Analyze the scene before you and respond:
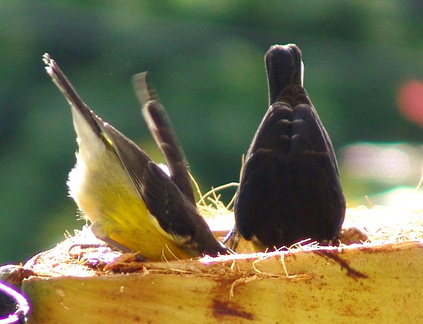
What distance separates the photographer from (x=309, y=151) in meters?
2.74

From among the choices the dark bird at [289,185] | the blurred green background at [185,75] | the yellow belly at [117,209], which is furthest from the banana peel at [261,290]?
the blurred green background at [185,75]

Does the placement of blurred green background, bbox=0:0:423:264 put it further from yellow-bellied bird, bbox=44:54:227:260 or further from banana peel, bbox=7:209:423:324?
banana peel, bbox=7:209:423:324

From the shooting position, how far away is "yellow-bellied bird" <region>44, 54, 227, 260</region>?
239 cm

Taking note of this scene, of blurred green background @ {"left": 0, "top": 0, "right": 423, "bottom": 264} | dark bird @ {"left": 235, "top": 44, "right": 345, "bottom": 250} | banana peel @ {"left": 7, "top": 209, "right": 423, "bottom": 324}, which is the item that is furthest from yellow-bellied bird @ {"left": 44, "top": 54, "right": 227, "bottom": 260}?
blurred green background @ {"left": 0, "top": 0, "right": 423, "bottom": 264}

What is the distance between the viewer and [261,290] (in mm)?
1743

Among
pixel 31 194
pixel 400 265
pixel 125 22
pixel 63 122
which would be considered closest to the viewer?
pixel 400 265

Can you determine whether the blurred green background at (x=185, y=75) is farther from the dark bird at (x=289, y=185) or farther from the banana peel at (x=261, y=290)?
the banana peel at (x=261, y=290)

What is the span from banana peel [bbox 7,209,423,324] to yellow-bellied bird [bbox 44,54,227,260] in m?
0.56

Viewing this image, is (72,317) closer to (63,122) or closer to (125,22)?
(63,122)

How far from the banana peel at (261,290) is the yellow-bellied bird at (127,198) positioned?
1.83ft

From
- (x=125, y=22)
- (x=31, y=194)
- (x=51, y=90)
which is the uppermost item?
(x=125, y=22)

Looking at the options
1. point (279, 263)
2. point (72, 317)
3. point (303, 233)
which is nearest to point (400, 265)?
point (279, 263)

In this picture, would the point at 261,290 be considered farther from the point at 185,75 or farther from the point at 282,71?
the point at 185,75

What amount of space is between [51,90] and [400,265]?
19.5 feet
